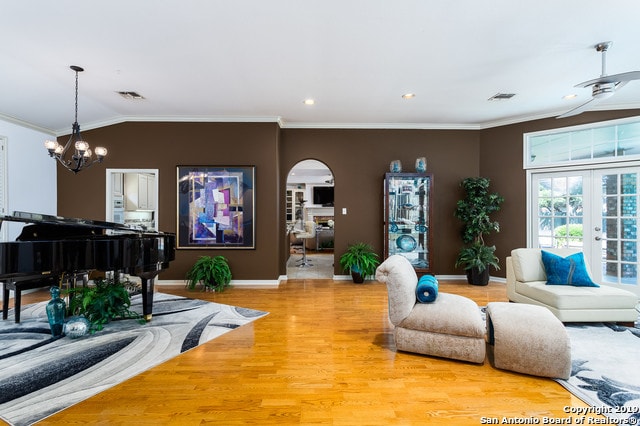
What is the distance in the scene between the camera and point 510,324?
226cm

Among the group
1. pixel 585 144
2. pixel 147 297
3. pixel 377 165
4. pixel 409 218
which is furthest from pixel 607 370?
pixel 147 297

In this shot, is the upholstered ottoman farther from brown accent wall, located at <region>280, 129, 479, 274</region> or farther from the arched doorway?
the arched doorway

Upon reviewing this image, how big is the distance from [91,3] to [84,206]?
13.2 ft

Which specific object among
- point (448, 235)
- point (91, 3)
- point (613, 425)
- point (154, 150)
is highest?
point (91, 3)

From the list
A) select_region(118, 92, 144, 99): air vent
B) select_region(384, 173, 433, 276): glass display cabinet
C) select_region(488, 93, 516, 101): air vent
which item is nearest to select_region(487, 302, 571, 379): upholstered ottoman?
select_region(384, 173, 433, 276): glass display cabinet

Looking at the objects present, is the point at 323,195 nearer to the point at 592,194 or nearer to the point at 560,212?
the point at 560,212

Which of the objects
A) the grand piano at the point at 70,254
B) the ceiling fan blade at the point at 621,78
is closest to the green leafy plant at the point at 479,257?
the ceiling fan blade at the point at 621,78


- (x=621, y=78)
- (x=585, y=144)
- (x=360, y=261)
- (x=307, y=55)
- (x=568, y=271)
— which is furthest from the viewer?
(x=360, y=261)

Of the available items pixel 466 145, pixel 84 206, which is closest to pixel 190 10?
pixel 84 206

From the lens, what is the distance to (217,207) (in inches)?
197

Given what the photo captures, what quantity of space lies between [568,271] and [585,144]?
7.82ft

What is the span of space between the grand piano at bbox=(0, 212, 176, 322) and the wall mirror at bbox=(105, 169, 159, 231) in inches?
65.0

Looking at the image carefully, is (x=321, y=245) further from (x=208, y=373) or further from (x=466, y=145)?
(x=208, y=373)

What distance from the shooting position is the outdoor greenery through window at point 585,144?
13.7 ft
